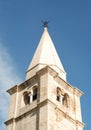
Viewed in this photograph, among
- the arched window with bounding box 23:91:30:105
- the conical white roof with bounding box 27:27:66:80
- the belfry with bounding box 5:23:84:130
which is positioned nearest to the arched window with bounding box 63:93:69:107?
the belfry with bounding box 5:23:84:130

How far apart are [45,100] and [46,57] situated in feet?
21.9

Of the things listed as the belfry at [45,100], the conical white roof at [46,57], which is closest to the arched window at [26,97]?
the belfry at [45,100]

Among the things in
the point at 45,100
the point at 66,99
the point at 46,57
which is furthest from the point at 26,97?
the point at 46,57

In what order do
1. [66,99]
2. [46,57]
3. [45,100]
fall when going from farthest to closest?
[46,57] < [66,99] < [45,100]

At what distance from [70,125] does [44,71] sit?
4.81 m

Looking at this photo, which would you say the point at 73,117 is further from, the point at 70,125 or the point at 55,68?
the point at 55,68

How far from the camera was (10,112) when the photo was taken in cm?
2942

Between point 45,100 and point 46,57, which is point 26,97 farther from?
point 46,57

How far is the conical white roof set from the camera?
1244 inches

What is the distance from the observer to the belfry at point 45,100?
26.5 meters

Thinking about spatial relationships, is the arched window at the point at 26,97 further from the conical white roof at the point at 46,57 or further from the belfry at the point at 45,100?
the conical white roof at the point at 46,57

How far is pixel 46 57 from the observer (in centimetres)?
3238

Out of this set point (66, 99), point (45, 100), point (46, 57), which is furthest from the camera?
point (46, 57)

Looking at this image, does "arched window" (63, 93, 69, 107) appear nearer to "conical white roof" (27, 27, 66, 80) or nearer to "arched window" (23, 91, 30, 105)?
"conical white roof" (27, 27, 66, 80)
